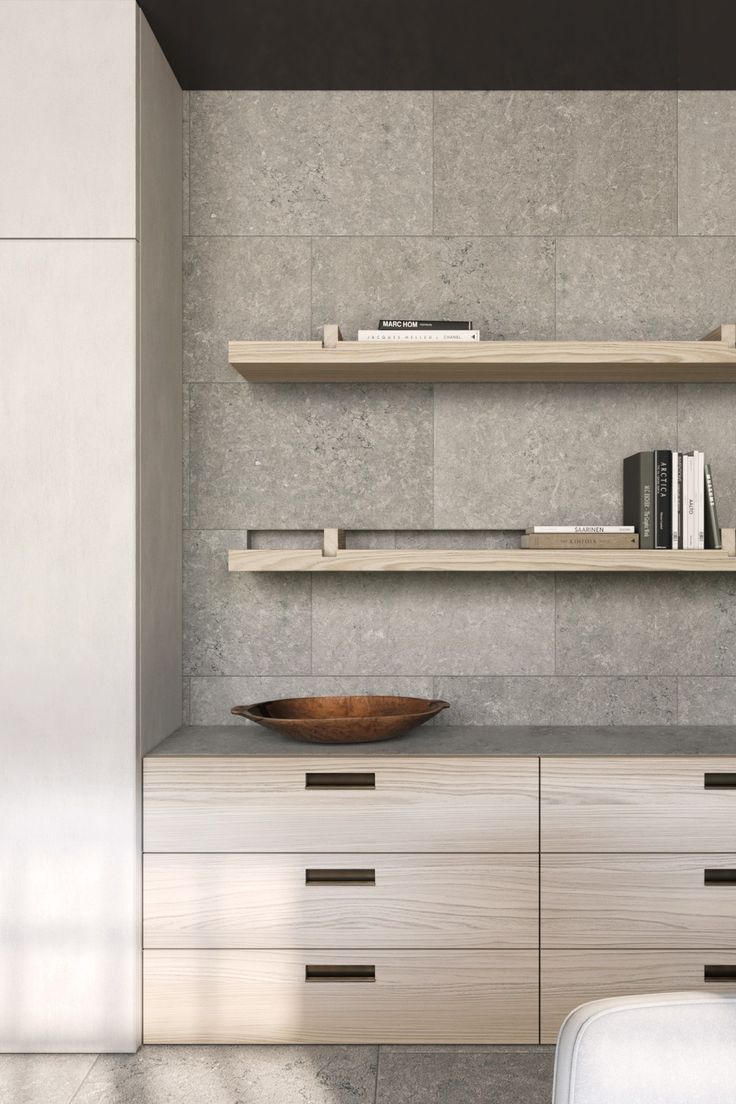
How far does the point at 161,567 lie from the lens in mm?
2582

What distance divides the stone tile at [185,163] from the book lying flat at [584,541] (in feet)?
4.56

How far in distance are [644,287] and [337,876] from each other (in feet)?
6.16

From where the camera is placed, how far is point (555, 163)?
9.39ft

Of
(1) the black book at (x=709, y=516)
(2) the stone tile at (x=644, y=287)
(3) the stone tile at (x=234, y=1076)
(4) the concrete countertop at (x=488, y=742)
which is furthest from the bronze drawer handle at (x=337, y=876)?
(2) the stone tile at (x=644, y=287)

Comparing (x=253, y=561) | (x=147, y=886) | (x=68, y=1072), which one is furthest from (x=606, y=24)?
(x=68, y=1072)

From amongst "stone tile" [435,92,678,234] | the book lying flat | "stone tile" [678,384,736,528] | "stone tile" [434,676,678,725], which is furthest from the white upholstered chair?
"stone tile" [435,92,678,234]

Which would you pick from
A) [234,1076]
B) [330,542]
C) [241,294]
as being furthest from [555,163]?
[234,1076]

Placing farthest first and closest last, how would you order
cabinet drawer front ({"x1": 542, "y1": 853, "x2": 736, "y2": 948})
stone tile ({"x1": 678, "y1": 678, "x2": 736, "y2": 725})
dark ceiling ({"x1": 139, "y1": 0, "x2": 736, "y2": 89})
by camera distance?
stone tile ({"x1": 678, "y1": 678, "x2": 736, "y2": 725})
dark ceiling ({"x1": 139, "y1": 0, "x2": 736, "y2": 89})
cabinet drawer front ({"x1": 542, "y1": 853, "x2": 736, "y2": 948})

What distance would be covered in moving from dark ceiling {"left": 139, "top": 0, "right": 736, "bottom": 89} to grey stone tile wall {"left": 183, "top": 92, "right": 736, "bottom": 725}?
87 millimetres

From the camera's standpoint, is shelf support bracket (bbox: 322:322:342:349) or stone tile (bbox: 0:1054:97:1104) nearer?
stone tile (bbox: 0:1054:97:1104)

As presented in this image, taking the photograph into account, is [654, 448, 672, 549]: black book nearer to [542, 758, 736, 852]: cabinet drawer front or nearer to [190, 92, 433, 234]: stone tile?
[542, 758, 736, 852]: cabinet drawer front

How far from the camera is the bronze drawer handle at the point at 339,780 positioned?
92.3 inches

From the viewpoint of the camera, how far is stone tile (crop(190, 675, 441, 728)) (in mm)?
2842

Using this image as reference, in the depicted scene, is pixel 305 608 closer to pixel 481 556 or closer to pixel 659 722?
pixel 481 556
